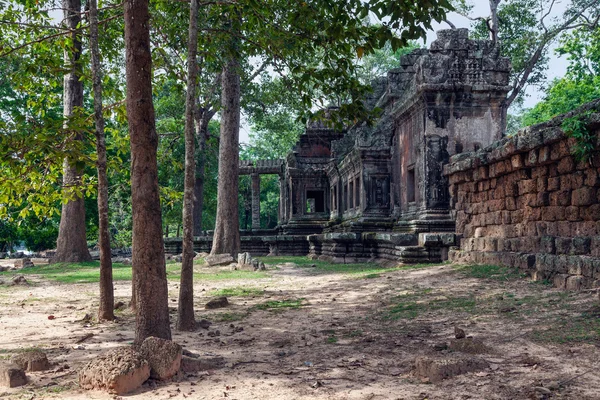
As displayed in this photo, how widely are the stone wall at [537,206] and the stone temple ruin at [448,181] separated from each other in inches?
0.9

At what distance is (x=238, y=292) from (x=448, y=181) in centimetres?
624

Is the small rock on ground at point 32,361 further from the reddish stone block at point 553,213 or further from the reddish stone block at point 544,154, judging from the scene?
the reddish stone block at point 544,154

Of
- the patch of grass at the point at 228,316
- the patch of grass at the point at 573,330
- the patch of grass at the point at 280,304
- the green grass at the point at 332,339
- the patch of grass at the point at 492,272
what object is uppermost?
the patch of grass at the point at 492,272

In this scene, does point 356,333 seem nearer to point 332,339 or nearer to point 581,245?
point 332,339

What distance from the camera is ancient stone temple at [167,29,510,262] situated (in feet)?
47.2

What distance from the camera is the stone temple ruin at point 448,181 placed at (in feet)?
27.7

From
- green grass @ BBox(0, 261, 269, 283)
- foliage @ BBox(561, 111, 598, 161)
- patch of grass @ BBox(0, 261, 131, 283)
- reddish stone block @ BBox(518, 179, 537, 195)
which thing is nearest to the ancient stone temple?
reddish stone block @ BBox(518, 179, 537, 195)

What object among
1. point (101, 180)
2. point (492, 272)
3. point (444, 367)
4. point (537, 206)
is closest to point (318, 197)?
point (492, 272)

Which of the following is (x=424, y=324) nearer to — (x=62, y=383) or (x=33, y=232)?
(x=62, y=383)

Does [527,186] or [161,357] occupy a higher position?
[527,186]

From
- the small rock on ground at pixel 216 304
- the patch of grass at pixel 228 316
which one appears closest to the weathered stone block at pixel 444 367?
the patch of grass at pixel 228 316

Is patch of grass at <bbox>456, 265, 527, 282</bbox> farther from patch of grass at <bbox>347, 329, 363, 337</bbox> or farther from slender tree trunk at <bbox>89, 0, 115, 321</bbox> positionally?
slender tree trunk at <bbox>89, 0, 115, 321</bbox>

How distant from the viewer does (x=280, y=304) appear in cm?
895

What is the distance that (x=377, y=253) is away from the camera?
16.5 m
